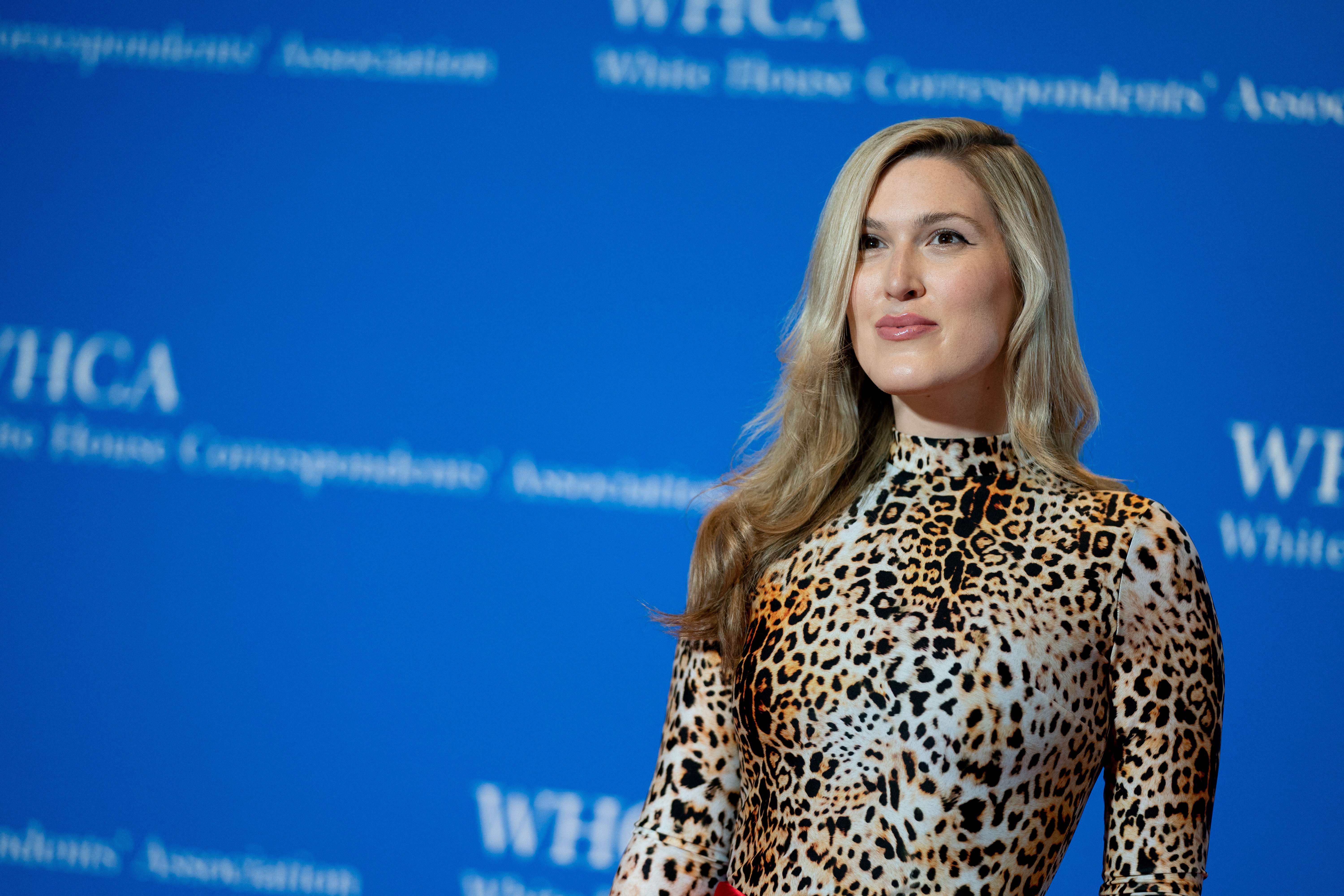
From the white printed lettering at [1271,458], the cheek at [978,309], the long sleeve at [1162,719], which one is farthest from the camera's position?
the white printed lettering at [1271,458]

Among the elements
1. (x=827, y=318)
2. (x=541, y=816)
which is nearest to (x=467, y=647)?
(x=541, y=816)

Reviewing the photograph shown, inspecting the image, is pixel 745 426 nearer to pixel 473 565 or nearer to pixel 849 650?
pixel 849 650

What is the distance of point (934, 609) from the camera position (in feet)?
4.73

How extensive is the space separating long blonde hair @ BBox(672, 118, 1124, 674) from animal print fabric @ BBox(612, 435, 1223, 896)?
0.23 ft

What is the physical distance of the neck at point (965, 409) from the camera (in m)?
1.55

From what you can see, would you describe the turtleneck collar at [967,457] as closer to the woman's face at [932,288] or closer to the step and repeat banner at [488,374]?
the woman's face at [932,288]

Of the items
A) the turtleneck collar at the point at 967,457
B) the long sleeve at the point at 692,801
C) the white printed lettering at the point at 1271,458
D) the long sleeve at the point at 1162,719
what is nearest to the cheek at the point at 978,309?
the turtleneck collar at the point at 967,457

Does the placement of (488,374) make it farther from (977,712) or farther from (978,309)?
(977,712)

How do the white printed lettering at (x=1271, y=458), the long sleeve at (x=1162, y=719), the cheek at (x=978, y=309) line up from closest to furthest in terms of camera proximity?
the long sleeve at (x=1162, y=719), the cheek at (x=978, y=309), the white printed lettering at (x=1271, y=458)

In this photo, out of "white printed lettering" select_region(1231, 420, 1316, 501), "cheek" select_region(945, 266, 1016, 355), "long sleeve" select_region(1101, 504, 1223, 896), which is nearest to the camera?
"long sleeve" select_region(1101, 504, 1223, 896)

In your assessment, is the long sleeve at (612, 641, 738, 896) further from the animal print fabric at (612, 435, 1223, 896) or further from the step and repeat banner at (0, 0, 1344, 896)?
the step and repeat banner at (0, 0, 1344, 896)

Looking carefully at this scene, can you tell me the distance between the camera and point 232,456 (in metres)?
3.04

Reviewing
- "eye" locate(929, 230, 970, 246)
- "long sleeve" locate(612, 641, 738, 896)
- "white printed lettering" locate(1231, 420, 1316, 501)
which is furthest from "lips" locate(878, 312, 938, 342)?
"white printed lettering" locate(1231, 420, 1316, 501)

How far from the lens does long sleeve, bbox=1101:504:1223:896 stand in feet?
4.40
